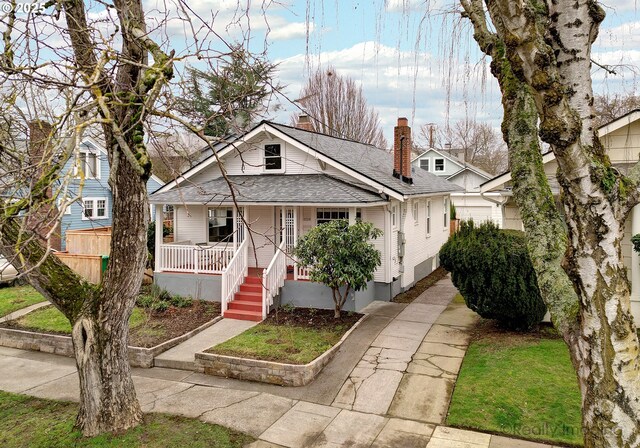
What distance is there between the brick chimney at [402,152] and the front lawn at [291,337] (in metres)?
6.26

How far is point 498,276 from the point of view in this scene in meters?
9.66

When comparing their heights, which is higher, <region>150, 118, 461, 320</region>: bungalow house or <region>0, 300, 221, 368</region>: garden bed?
<region>150, 118, 461, 320</region>: bungalow house

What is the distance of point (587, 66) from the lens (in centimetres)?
316

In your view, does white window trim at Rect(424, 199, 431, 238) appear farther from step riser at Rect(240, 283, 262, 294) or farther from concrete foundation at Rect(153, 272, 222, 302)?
concrete foundation at Rect(153, 272, 222, 302)

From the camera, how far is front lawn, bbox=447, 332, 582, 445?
658 centimetres

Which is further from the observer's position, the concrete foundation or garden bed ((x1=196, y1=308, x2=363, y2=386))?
the concrete foundation

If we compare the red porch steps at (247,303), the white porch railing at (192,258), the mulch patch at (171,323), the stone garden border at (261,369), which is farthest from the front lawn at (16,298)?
the stone garden border at (261,369)

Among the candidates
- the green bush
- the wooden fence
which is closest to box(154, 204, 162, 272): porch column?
the wooden fence

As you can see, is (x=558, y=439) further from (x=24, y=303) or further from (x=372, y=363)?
(x=24, y=303)

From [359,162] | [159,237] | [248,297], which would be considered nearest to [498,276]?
[248,297]

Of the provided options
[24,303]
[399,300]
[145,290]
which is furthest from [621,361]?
[24,303]

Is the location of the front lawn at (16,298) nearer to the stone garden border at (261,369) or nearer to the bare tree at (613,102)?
the stone garden border at (261,369)

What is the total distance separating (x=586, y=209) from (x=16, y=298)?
55.3 feet

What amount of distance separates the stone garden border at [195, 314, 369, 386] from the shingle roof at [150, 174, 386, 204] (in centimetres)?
438
